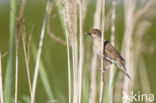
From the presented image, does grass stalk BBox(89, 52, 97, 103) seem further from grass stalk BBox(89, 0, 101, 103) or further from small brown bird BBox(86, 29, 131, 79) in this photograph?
small brown bird BBox(86, 29, 131, 79)

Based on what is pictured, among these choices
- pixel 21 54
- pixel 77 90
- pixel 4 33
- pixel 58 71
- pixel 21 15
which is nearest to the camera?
pixel 21 15

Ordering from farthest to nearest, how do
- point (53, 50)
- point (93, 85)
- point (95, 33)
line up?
point (53, 50), point (95, 33), point (93, 85)

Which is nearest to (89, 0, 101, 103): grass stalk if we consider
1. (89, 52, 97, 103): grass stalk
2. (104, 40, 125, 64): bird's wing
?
(89, 52, 97, 103): grass stalk

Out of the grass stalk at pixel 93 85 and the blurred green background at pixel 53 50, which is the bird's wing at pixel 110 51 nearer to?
the grass stalk at pixel 93 85

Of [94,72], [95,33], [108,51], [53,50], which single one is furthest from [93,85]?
[53,50]

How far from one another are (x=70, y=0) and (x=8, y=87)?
660mm

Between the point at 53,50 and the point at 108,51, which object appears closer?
the point at 108,51

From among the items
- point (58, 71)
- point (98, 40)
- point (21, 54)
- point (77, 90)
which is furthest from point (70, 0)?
point (21, 54)

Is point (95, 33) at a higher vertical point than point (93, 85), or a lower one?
higher

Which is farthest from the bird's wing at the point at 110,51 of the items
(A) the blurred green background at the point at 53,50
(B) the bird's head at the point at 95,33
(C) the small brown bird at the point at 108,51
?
(A) the blurred green background at the point at 53,50

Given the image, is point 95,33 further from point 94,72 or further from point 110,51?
point 94,72

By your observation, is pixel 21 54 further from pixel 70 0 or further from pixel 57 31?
pixel 70 0

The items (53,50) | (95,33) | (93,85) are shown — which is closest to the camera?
(93,85)

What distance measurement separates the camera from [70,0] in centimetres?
247
